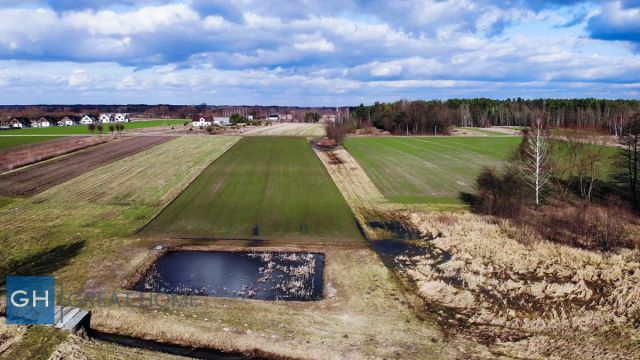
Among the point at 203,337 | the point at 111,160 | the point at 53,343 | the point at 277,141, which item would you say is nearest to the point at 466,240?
the point at 203,337

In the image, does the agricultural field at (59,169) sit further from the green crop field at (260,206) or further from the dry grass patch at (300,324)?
the dry grass patch at (300,324)

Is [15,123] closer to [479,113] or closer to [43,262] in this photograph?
[43,262]

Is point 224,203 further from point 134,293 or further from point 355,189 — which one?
point 134,293

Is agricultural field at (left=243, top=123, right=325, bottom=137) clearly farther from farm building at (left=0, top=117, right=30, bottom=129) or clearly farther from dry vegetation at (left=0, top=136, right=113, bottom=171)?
farm building at (left=0, top=117, right=30, bottom=129)

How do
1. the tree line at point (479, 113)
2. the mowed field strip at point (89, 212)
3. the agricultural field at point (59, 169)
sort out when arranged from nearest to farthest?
the mowed field strip at point (89, 212) < the agricultural field at point (59, 169) < the tree line at point (479, 113)

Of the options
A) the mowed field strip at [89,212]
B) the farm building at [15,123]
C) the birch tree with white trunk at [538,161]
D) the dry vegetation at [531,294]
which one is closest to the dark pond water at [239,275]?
the mowed field strip at [89,212]

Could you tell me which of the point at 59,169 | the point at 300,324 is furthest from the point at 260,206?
the point at 59,169

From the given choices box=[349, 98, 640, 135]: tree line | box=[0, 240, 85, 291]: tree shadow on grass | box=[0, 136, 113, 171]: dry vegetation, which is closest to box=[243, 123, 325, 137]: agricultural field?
box=[349, 98, 640, 135]: tree line

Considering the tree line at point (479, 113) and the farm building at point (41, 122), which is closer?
the tree line at point (479, 113)
